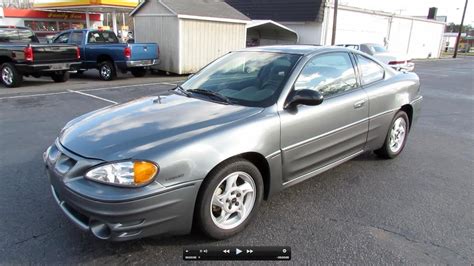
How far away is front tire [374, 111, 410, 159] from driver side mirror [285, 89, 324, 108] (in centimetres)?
190

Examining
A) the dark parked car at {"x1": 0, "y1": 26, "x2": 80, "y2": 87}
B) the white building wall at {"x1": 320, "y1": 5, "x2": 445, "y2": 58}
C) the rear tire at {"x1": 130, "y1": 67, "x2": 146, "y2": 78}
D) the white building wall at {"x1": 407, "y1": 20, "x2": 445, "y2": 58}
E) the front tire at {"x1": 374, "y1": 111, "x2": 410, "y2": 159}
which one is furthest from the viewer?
the white building wall at {"x1": 407, "y1": 20, "x2": 445, "y2": 58}

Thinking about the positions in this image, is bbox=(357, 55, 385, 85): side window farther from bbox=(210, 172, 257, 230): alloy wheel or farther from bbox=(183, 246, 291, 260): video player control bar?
bbox=(183, 246, 291, 260): video player control bar

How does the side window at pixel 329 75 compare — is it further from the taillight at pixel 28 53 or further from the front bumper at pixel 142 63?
the front bumper at pixel 142 63

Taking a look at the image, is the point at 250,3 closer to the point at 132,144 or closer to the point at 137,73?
the point at 137,73

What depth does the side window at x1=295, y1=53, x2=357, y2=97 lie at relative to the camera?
366cm

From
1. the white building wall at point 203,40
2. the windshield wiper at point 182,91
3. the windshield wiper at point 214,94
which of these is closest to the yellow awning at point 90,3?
the white building wall at point 203,40

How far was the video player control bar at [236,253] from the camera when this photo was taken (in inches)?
109

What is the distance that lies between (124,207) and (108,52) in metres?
11.8

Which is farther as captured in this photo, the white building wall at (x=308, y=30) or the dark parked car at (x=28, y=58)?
the white building wall at (x=308, y=30)

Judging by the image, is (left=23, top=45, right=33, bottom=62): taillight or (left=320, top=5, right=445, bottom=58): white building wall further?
(left=320, top=5, right=445, bottom=58): white building wall

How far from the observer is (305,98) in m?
3.25

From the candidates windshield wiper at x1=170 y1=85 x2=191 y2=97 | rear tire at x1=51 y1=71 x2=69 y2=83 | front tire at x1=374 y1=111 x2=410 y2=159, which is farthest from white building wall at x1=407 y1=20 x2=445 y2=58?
windshield wiper at x1=170 y1=85 x2=191 y2=97

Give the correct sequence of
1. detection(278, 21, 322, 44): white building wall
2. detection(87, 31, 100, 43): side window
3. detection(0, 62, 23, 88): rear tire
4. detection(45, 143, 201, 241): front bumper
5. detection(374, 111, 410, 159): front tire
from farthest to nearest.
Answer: detection(278, 21, 322, 44): white building wall
detection(87, 31, 100, 43): side window
detection(0, 62, 23, 88): rear tire
detection(374, 111, 410, 159): front tire
detection(45, 143, 201, 241): front bumper

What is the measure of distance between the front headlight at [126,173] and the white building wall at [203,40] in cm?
1267
